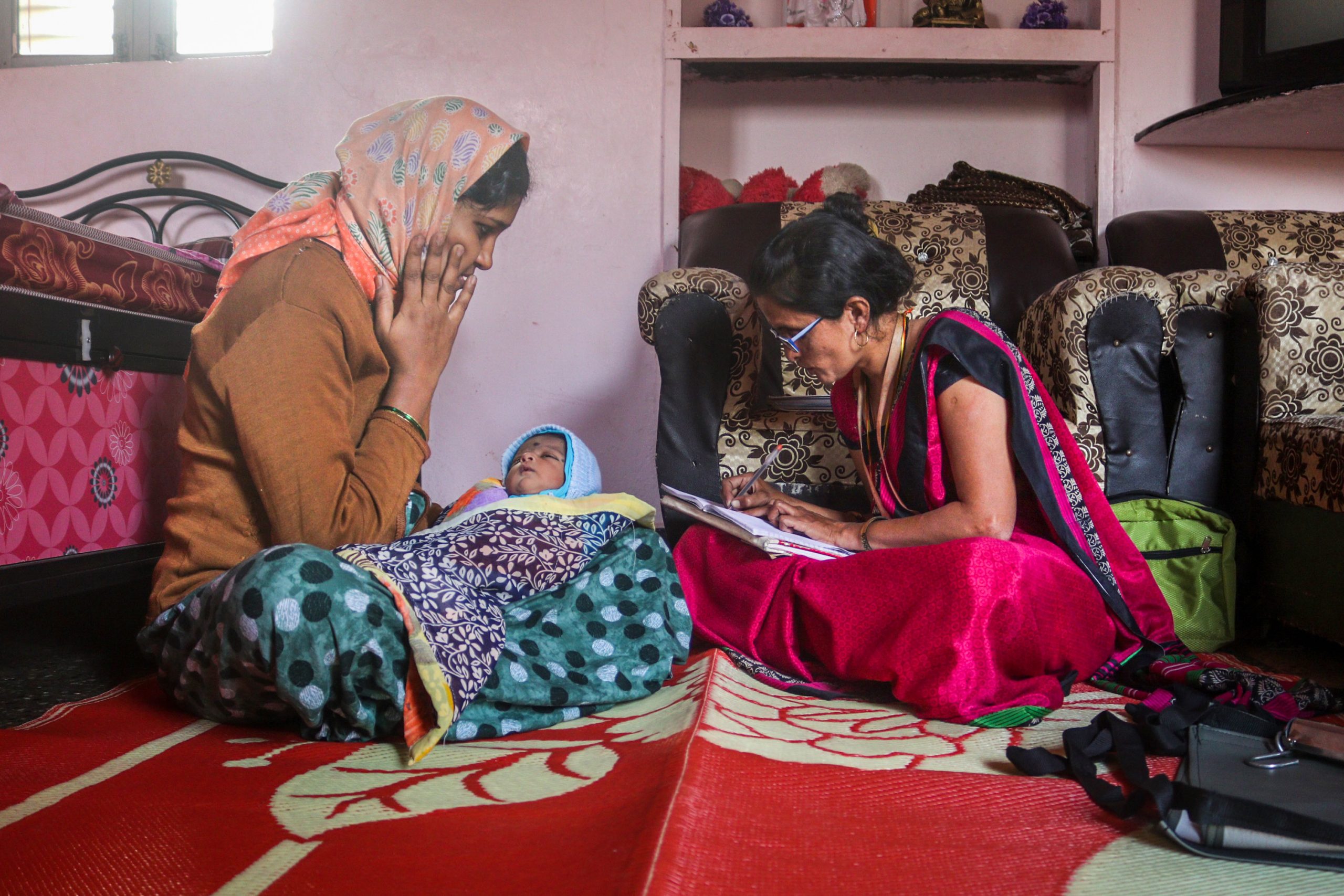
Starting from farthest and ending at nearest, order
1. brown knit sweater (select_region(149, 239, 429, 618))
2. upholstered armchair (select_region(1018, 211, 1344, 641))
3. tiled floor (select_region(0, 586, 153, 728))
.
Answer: upholstered armchair (select_region(1018, 211, 1344, 641)), tiled floor (select_region(0, 586, 153, 728)), brown knit sweater (select_region(149, 239, 429, 618))

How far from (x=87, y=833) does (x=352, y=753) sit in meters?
0.32

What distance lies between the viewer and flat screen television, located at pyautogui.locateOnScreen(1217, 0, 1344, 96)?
2600 mm

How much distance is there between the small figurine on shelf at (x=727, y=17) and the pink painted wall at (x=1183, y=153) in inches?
48.3

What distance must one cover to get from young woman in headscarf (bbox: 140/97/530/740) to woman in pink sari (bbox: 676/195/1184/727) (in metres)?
0.55

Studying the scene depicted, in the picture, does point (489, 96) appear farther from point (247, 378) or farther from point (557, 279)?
point (247, 378)

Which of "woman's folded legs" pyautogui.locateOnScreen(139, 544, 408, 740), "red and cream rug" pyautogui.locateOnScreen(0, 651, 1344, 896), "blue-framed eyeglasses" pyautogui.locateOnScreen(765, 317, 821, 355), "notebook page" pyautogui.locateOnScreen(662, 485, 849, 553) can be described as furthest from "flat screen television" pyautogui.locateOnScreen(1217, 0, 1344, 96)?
"woman's folded legs" pyautogui.locateOnScreen(139, 544, 408, 740)

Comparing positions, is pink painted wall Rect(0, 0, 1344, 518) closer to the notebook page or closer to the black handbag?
the notebook page

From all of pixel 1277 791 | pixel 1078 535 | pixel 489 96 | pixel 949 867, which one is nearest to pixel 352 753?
pixel 949 867

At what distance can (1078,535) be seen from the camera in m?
1.48

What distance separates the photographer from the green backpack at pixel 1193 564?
1748 mm

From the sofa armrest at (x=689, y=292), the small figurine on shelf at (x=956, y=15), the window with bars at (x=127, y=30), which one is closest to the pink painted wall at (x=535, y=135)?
the window with bars at (x=127, y=30)

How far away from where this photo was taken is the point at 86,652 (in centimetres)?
174

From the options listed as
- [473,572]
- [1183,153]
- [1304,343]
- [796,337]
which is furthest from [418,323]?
[1183,153]

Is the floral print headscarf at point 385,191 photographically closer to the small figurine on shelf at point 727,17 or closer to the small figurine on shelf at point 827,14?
the small figurine on shelf at point 727,17
